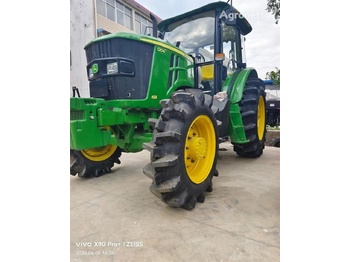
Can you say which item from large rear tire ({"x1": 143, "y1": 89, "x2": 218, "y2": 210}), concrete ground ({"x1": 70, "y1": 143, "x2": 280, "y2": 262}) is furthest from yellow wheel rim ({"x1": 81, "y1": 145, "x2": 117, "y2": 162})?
large rear tire ({"x1": 143, "y1": 89, "x2": 218, "y2": 210})

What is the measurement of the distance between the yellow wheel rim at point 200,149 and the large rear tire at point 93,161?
141 centimetres

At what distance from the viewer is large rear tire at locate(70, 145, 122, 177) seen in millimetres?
2854

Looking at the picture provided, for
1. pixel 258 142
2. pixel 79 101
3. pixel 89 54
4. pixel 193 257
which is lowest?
pixel 193 257

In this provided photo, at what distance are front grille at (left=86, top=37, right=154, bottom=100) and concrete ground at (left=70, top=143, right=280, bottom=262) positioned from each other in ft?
3.54

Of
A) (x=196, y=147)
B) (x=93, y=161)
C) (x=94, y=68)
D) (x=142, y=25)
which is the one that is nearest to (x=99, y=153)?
(x=93, y=161)

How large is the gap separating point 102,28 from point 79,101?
1.04 metres

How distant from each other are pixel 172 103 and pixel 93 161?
1591 mm

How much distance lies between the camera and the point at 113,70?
2367 millimetres

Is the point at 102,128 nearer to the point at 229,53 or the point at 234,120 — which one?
the point at 234,120

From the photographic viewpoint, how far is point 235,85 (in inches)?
133

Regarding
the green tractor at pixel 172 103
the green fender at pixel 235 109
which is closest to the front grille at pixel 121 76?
the green tractor at pixel 172 103

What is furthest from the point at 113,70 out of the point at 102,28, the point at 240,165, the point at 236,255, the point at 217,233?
the point at 240,165

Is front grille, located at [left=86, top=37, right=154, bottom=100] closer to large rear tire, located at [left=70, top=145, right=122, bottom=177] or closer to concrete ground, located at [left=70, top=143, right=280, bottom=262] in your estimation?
large rear tire, located at [left=70, top=145, right=122, bottom=177]

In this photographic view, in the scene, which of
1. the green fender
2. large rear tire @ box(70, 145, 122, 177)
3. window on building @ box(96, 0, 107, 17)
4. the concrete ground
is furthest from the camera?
the green fender
